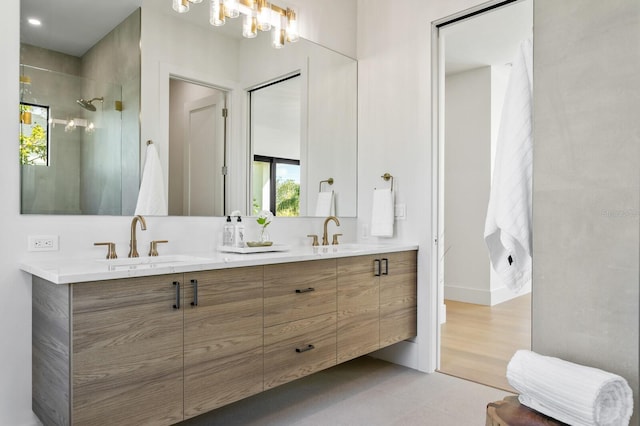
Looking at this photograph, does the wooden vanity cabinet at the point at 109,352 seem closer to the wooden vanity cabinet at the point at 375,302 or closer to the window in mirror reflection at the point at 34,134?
the window in mirror reflection at the point at 34,134

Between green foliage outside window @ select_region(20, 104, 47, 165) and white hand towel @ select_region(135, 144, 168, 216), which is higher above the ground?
green foliage outside window @ select_region(20, 104, 47, 165)

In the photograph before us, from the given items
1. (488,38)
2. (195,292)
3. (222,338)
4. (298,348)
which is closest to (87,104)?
(195,292)

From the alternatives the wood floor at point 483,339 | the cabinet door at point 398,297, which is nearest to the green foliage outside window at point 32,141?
the cabinet door at point 398,297

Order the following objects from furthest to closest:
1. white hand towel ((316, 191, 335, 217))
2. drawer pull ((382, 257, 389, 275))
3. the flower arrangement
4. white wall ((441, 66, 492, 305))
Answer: white wall ((441, 66, 492, 305)) → white hand towel ((316, 191, 335, 217)) → drawer pull ((382, 257, 389, 275)) → the flower arrangement

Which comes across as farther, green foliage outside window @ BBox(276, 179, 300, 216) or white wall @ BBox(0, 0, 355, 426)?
green foliage outside window @ BBox(276, 179, 300, 216)

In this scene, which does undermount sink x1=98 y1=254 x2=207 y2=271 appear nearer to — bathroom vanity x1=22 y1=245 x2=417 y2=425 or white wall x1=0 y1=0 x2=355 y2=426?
bathroom vanity x1=22 y1=245 x2=417 y2=425

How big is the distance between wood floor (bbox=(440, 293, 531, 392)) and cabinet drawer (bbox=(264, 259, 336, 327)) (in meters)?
1.20

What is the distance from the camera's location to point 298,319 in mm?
2205

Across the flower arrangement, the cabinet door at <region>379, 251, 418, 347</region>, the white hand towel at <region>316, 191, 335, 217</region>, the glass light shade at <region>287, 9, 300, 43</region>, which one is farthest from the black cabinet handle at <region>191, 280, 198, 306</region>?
the glass light shade at <region>287, 9, 300, 43</region>

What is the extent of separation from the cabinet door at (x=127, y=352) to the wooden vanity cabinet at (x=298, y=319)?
47 centimetres

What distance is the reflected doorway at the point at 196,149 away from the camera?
7.70 ft

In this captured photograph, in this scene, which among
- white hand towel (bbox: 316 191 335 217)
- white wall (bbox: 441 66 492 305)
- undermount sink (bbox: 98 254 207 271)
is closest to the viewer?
undermount sink (bbox: 98 254 207 271)

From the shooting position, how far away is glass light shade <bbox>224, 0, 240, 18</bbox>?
256cm

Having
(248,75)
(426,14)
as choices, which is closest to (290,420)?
(248,75)
